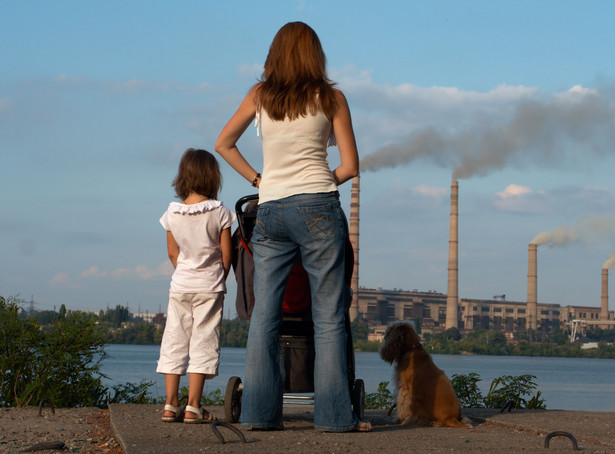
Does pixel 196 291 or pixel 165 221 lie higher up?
pixel 165 221

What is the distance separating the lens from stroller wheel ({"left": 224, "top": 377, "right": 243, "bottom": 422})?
4.69 m

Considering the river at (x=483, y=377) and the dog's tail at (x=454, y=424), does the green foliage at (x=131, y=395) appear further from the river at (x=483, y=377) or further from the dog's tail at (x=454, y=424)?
the dog's tail at (x=454, y=424)

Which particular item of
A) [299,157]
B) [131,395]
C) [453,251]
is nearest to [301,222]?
[299,157]

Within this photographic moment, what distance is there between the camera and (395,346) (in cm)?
512

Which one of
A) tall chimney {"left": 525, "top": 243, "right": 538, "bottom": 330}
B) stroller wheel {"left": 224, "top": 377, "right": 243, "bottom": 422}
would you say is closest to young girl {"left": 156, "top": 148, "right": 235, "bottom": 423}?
stroller wheel {"left": 224, "top": 377, "right": 243, "bottom": 422}

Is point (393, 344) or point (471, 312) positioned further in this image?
point (471, 312)

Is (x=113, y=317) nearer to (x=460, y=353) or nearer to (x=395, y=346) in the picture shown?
(x=460, y=353)

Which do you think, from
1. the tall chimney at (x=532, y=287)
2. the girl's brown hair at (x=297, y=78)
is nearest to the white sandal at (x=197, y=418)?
the girl's brown hair at (x=297, y=78)

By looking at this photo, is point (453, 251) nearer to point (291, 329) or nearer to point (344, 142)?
point (291, 329)

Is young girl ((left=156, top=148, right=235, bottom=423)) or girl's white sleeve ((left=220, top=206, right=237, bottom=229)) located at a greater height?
girl's white sleeve ((left=220, top=206, right=237, bottom=229))

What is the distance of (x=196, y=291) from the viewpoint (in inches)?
190

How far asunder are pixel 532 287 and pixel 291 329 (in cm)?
9129

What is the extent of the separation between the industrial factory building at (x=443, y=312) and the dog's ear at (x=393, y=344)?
98631mm

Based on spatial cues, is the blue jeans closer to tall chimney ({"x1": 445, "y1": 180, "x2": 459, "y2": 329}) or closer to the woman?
the woman
